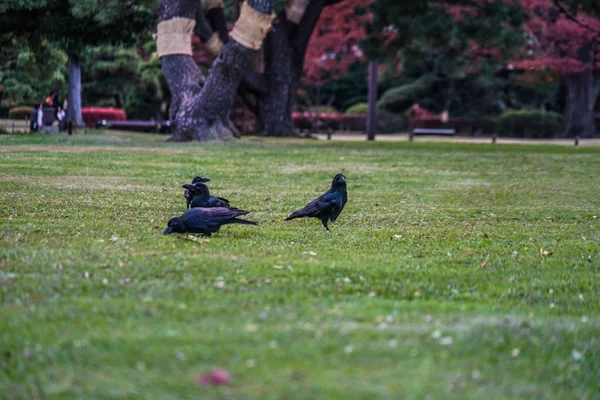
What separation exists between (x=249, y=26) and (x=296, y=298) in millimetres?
17527

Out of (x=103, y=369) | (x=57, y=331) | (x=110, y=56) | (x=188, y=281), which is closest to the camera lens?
(x=103, y=369)

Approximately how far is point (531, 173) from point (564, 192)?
3.43 metres

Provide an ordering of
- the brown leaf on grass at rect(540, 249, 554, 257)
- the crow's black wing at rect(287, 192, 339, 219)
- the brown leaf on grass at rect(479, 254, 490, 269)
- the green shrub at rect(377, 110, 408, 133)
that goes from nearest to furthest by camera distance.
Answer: the brown leaf on grass at rect(479, 254, 490, 269)
the brown leaf on grass at rect(540, 249, 554, 257)
the crow's black wing at rect(287, 192, 339, 219)
the green shrub at rect(377, 110, 408, 133)

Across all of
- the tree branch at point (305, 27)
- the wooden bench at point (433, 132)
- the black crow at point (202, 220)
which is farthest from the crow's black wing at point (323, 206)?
the wooden bench at point (433, 132)

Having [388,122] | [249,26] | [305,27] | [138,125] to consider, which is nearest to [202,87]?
[249,26]

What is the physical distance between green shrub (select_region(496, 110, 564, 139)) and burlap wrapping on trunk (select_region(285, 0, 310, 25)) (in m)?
17.7

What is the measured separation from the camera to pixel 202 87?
23609 mm

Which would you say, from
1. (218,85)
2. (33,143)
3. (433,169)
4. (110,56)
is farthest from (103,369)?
(110,56)

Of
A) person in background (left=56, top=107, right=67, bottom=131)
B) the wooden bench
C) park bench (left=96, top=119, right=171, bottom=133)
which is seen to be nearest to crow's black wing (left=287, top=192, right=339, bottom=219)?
person in background (left=56, top=107, right=67, bottom=131)

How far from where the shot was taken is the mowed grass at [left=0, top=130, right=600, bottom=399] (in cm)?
440

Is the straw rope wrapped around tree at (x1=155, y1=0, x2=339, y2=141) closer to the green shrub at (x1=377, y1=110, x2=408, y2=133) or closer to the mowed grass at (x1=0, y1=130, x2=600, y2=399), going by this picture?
the mowed grass at (x1=0, y1=130, x2=600, y2=399)

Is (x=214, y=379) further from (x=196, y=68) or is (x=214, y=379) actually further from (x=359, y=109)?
(x=359, y=109)

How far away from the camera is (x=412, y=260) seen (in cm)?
777

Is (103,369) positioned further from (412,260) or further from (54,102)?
(54,102)
